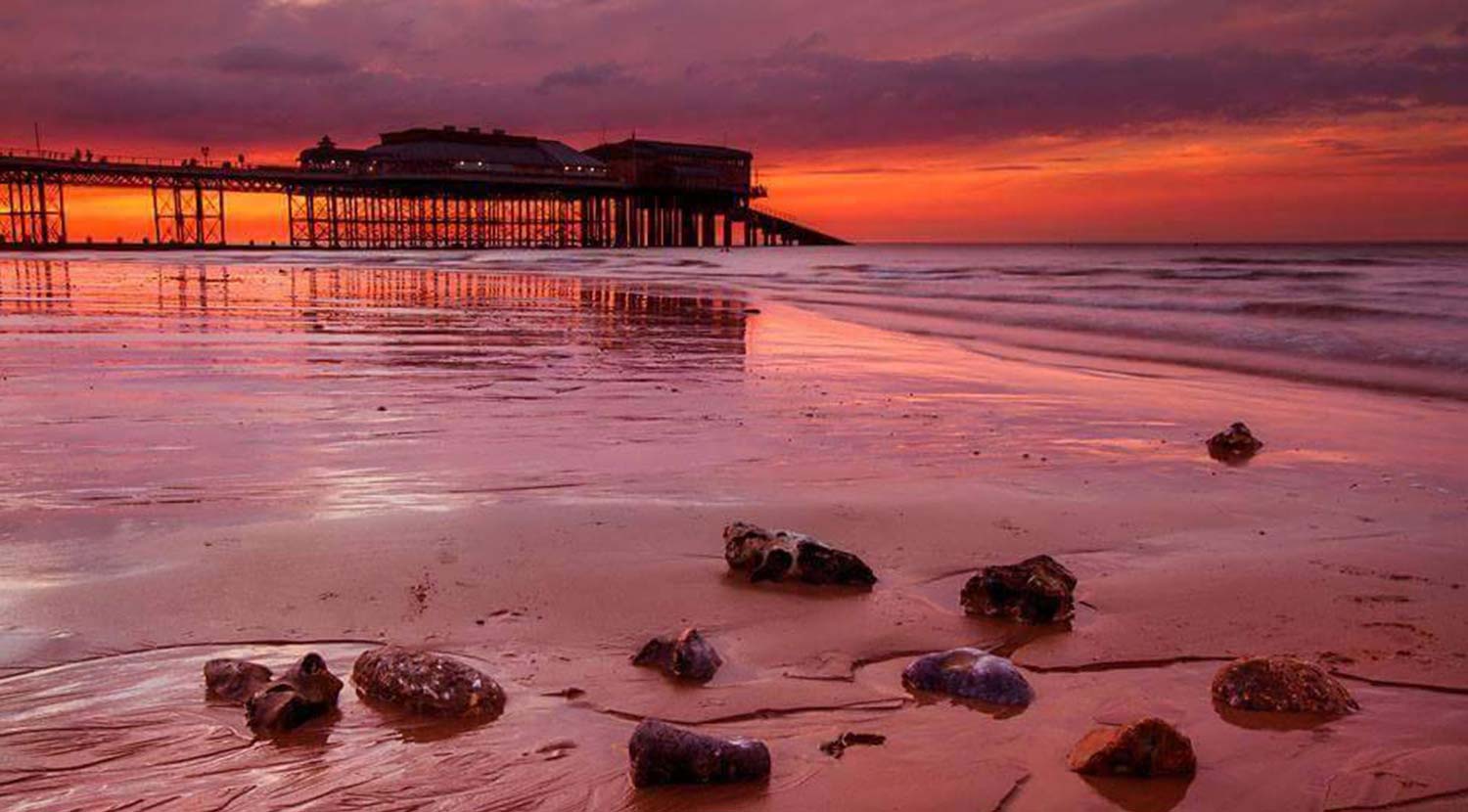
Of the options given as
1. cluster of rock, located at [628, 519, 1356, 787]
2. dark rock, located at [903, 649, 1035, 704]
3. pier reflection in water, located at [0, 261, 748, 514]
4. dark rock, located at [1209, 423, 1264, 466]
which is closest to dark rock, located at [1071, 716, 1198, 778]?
cluster of rock, located at [628, 519, 1356, 787]

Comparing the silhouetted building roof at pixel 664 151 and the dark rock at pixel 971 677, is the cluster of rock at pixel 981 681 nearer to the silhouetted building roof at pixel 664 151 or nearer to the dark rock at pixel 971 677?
the dark rock at pixel 971 677

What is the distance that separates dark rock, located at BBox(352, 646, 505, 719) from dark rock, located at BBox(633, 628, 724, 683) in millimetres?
504

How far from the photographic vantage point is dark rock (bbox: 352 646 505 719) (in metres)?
3.03

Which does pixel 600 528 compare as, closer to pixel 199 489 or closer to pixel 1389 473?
pixel 199 489

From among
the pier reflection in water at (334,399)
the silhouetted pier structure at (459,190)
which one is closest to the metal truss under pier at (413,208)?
the silhouetted pier structure at (459,190)

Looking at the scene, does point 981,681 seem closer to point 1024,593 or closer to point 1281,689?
point 1024,593

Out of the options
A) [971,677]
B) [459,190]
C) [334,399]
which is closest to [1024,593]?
[971,677]

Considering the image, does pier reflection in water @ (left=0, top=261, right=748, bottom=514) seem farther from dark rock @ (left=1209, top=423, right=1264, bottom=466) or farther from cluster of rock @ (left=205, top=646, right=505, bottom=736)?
dark rock @ (left=1209, top=423, right=1264, bottom=466)

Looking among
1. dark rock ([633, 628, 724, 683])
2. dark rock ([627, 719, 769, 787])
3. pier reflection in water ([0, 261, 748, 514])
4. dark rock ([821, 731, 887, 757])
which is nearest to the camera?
dark rock ([627, 719, 769, 787])

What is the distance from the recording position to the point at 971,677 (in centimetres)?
327

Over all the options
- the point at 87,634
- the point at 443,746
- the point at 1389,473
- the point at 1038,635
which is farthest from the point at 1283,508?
the point at 87,634

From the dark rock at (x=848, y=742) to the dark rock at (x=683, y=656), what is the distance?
0.54 m

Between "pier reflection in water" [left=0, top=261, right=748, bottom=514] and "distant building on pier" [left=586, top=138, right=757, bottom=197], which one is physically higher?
"distant building on pier" [left=586, top=138, right=757, bottom=197]

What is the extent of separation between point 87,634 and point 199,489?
211cm
